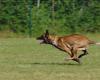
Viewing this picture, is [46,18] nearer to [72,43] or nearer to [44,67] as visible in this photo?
[72,43]

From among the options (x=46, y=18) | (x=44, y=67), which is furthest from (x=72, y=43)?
(x=46, y=18)

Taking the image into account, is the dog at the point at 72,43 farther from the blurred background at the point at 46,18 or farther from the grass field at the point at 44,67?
the blurred background at the point at 46,18

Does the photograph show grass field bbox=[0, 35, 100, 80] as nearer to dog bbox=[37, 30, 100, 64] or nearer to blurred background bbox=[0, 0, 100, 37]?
dog bbox=[37, 30, 100, 64]

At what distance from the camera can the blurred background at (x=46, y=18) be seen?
2989 centimetres

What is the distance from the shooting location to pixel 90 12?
30594 millimetres

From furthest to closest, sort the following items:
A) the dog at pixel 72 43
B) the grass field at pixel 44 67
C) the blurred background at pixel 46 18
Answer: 1. the blurred background at pixel 46 18
2. the dog at pixel 72 43
3. the grass field at pixel 44 67

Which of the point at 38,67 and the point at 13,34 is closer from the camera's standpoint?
the point at 38,67

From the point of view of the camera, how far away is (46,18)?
1192 inches

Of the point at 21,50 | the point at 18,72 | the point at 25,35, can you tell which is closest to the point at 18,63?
the point at 18,72

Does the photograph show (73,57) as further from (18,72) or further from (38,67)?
(18,72)

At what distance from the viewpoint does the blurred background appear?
29891mm

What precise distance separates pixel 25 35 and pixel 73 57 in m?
14.9

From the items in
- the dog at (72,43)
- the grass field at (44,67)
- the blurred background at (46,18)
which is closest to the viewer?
the grass field at (44,67)

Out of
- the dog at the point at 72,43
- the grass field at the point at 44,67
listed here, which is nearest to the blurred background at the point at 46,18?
the grass field at the point at 44,67
